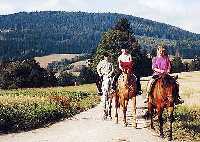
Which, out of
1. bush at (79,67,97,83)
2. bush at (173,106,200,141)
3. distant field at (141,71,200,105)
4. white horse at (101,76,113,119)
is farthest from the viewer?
bush at (79,67,97,83)

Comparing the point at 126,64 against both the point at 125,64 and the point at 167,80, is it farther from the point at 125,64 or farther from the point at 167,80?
the point at 167,80

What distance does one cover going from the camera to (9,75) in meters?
106

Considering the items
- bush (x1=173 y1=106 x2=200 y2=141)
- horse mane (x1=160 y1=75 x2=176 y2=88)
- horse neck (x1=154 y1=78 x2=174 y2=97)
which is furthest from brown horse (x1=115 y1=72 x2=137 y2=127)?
horse mane (x1=160 y1=75 x2=176 y2=88)

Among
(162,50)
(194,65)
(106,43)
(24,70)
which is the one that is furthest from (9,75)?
(162,50)

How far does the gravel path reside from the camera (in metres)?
16.6

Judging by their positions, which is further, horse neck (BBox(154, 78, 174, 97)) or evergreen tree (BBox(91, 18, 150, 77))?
evergreen tree (BBox(91, 18, 150, 77))

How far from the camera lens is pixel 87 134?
17609 mm

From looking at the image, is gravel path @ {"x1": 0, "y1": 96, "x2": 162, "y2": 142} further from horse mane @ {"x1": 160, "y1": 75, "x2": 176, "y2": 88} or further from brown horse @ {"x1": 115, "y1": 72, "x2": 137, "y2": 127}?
horse mane @ {"x1": 160, "y1": 75, "x2": 176, "y2": 88}

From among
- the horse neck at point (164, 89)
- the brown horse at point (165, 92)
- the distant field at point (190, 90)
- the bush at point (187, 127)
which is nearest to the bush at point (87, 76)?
the distant field at point (190, 90)

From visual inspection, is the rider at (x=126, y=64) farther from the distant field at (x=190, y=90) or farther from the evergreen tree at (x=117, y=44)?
the evergreen tree at (x=117, y=44)

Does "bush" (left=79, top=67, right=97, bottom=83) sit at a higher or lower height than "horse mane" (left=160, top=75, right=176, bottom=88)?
lower

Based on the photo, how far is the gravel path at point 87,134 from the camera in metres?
16.6

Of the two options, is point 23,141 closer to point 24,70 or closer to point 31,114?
point 31,114

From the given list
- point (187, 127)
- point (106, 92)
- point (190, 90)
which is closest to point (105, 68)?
point (106, 92)
